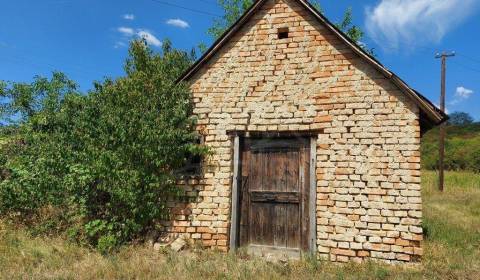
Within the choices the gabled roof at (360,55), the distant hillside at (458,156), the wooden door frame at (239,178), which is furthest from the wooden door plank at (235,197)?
the distant hillside at (458,156)

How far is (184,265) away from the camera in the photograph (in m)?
5.78

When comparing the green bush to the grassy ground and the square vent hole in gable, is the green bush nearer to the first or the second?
the grassy ground

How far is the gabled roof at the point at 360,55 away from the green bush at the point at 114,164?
0.85 m

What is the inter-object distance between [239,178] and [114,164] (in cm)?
240

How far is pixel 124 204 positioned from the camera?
7.14m

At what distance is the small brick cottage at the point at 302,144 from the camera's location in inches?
239

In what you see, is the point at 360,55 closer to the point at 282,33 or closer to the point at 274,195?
the point at 282,33

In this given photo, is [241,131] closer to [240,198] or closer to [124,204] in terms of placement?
[240,198]

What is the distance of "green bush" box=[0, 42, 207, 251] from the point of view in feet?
22.5

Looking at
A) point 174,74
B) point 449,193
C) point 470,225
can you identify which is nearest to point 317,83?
point 174,74

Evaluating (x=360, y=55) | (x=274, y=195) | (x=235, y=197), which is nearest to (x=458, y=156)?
(x=360, y=55)

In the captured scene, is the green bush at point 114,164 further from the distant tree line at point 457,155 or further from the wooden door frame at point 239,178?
the distant tree line at point 457,155

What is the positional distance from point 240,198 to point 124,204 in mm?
2279

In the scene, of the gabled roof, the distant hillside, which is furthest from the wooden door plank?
the distant hillside
